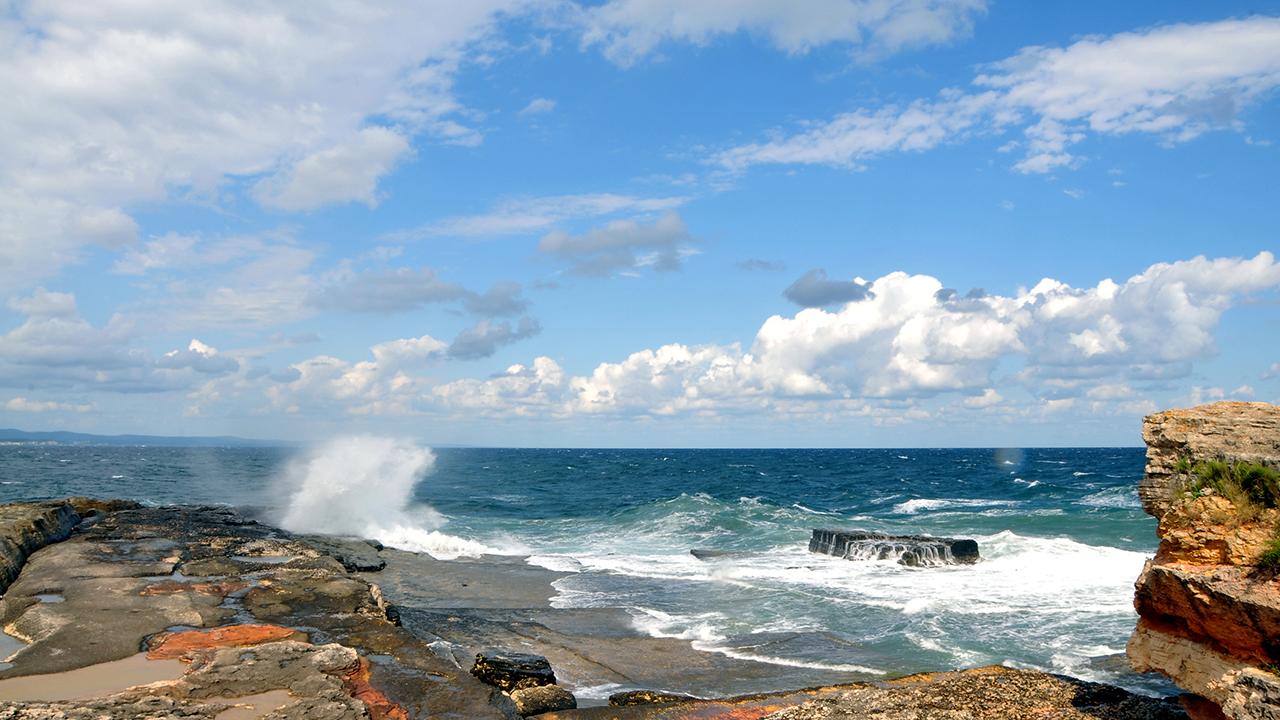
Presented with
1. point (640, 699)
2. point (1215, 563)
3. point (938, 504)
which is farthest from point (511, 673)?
point (938, 504)

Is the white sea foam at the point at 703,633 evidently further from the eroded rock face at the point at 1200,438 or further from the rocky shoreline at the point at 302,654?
the eroded rock face at the point at 1200,438

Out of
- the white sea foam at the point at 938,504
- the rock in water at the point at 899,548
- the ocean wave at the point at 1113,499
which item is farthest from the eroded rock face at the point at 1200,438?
the white sea foam at the point at 938,504

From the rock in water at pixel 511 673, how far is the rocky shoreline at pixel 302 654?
0.58 meters

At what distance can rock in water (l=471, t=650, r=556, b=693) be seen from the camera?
11453 millimetres

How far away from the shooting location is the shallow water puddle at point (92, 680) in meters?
9.49

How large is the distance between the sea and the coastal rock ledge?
4884 mm

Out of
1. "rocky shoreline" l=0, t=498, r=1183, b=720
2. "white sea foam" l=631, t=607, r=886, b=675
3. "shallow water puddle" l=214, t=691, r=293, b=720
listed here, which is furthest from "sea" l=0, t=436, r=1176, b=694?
"shallow water puddle" l=214, t=691, r=293, b=720

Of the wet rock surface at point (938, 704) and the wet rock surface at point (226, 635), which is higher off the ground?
the wet rock surface at point (226, 635)

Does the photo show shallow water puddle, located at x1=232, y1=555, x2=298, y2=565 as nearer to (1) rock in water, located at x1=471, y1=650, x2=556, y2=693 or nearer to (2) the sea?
(2) the sea

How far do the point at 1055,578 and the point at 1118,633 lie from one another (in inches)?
265

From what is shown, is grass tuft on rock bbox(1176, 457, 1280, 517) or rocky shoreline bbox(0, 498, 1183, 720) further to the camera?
rocky shoreline bbox(0, 498, 1183, 720)

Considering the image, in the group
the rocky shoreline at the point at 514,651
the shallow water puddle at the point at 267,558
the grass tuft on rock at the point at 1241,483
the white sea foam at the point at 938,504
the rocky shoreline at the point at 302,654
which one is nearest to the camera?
the rocky shoreline at the point at 514,651

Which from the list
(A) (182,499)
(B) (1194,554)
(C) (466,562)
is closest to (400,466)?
(A) (182,499)

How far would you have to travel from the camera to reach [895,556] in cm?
2666
